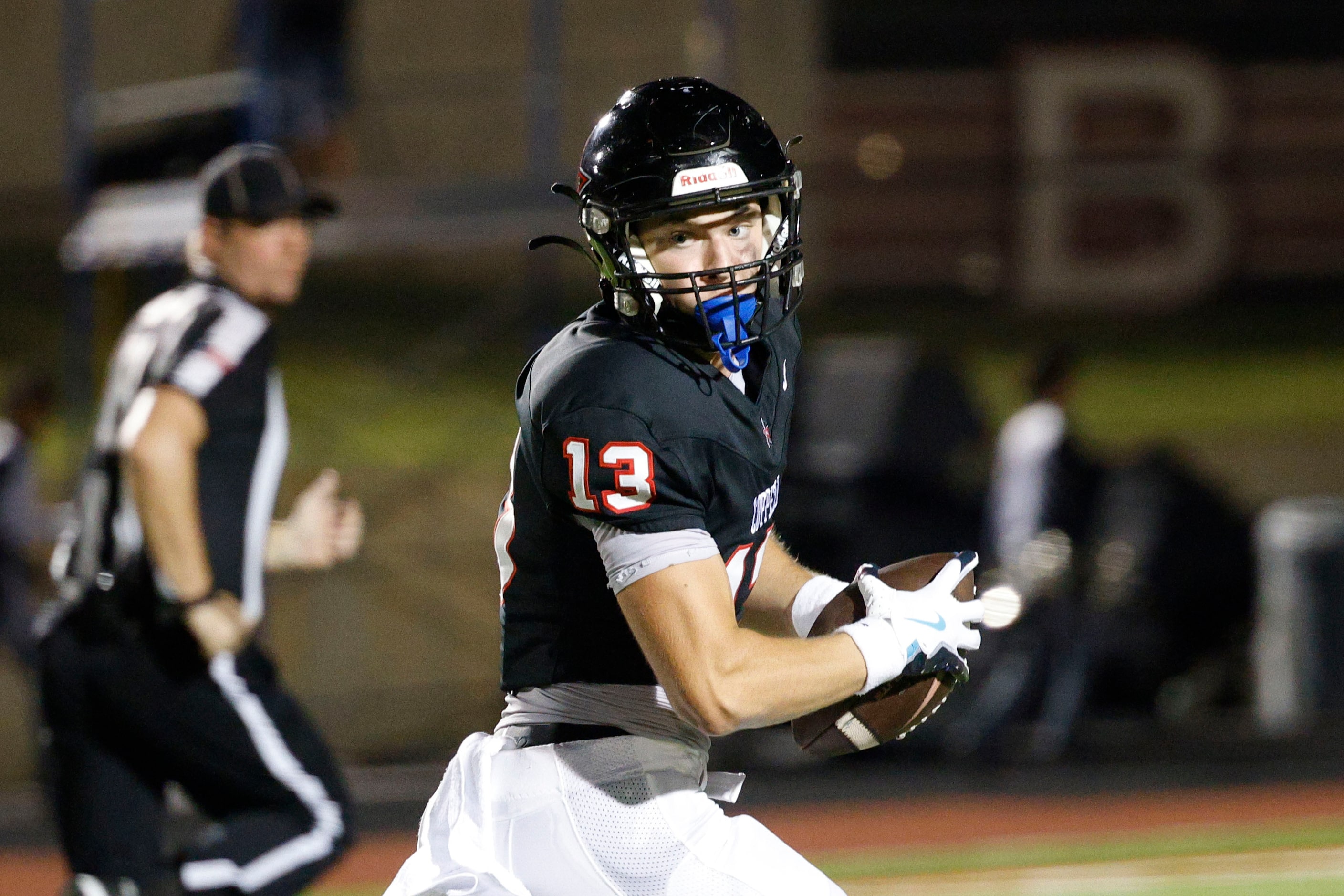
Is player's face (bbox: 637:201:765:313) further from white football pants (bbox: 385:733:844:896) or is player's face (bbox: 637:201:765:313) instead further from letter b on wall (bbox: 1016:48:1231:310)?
letter b on wall (bbox: 1016:48:1231:310)

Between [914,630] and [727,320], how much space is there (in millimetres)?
496

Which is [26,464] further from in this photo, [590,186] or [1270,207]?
[1270,207]

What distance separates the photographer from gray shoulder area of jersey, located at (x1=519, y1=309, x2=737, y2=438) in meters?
2.18

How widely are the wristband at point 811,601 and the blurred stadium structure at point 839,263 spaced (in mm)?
4673

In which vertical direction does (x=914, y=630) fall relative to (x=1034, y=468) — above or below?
above

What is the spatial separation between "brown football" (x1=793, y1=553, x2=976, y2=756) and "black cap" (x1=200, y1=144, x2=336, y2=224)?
1995mm

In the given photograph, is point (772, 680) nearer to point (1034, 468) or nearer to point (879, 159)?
point (1034, 468)

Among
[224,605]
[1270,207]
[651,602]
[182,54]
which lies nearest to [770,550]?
[651,602]

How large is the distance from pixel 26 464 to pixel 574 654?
589cm

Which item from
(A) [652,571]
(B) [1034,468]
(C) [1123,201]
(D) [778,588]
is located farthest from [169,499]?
(C) [1123,201]

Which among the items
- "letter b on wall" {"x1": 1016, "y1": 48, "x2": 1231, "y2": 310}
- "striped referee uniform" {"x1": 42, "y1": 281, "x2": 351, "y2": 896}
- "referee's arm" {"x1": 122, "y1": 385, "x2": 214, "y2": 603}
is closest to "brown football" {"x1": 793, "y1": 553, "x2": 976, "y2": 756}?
"striped referee uniform" {"x1": 42, "y1": 281, "x2": 351, "y2": 896}

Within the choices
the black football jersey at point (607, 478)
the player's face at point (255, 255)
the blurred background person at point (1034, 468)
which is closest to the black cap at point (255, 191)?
the player's face at point (255, 255)

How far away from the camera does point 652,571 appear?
2.12m

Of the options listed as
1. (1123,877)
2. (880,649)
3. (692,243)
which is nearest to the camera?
(880,649)
